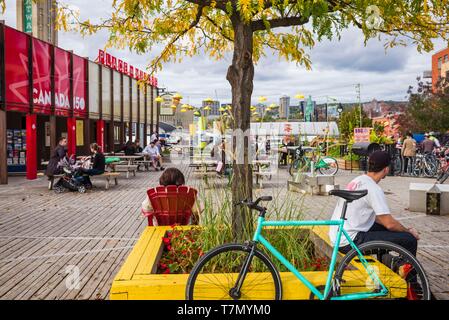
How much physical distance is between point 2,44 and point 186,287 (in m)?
15.8

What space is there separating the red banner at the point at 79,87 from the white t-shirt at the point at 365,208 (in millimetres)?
20847

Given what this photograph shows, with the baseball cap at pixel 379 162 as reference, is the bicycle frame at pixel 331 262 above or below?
below

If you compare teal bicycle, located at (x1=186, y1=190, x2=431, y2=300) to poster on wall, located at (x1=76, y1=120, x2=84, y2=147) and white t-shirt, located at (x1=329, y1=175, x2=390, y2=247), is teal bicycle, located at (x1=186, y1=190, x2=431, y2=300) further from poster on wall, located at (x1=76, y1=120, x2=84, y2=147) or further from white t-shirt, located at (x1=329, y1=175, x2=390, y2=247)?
poster on wall, located at (x1=76, y1=120, x2=84, y2=147)

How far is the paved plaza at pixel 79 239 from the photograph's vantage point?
5266mm

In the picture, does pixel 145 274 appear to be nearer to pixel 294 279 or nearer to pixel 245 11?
pixel 294 279

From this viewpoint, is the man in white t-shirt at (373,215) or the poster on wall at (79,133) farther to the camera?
the poster on wall at (79,133)

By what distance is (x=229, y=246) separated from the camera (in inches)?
137

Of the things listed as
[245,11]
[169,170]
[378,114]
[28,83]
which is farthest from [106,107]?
[378,114]

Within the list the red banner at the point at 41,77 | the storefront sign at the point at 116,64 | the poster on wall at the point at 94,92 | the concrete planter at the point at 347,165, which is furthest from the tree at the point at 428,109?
the red banner at the point at 41,77

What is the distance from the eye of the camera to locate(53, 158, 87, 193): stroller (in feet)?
47.3

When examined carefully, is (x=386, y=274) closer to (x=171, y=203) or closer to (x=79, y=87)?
(x=171, y=203)

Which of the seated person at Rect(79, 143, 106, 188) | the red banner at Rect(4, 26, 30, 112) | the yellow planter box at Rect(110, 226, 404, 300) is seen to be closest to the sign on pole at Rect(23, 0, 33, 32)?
the red banner at Rect(4, 26, 30, 112)

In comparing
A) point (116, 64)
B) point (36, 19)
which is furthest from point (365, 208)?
point (36, 19)

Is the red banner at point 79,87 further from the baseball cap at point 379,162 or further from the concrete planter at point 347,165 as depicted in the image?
the baseball cap at point 379,162
